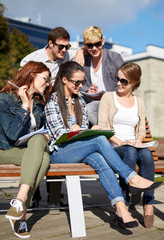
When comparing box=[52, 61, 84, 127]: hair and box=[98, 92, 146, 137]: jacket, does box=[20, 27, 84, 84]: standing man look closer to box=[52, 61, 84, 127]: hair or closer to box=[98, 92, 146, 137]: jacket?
box=[52, 61, 84, 127]: hair

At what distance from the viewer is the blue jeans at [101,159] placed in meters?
3.28

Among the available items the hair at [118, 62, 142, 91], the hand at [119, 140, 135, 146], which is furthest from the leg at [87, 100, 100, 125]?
the hand at [119, 140, 135, 146]

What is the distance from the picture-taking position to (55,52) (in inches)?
183

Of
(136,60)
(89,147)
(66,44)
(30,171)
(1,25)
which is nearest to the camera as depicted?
(30,171)

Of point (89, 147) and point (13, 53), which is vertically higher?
point (13, 53)

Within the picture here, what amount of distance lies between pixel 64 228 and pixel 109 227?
0.45m

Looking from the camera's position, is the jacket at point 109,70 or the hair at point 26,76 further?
the jacket at point 109,70

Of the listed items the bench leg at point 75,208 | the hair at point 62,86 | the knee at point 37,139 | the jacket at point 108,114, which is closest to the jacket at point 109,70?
the jacket at point 108,114

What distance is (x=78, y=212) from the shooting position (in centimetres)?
329

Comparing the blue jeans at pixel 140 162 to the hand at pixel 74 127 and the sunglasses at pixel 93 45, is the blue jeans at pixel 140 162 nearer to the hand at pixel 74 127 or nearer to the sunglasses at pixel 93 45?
the hand at pixel 74 127

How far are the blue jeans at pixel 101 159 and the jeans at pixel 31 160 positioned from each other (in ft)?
0.88

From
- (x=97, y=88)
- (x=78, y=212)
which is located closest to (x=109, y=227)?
(x=78, y=212)

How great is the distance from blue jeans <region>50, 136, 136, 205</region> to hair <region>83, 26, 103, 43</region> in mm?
1542

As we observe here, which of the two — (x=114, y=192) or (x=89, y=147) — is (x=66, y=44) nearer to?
(x=89, y=147)
